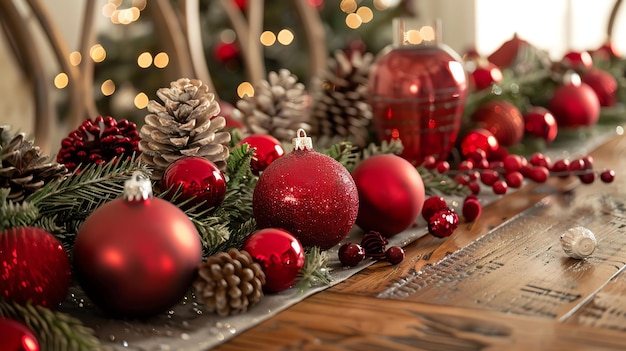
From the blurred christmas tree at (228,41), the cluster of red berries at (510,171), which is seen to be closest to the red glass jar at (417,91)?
the cluster of red berries at (510,171)

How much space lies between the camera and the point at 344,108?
125 cm

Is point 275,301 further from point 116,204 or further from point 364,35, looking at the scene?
point 364,35

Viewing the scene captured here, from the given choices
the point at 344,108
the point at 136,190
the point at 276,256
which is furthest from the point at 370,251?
the point at 344,108

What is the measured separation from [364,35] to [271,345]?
6.52 feet

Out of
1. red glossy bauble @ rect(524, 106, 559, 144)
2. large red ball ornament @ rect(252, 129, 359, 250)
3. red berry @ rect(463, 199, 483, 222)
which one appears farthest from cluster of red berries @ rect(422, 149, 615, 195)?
large red ball ornament @ rect(252, 129, 359, 250)

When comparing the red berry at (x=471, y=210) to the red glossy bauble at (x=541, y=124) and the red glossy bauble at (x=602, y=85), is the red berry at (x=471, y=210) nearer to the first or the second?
the red glossy bauble at (x=541, y=124)

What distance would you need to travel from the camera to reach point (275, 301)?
26.4 inches

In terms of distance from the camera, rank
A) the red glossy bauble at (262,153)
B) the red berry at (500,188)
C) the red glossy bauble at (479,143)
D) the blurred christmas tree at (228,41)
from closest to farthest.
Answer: the red glossy bauble at (262,153), the red berry at (500,188), the red glossy bauble at (479,143), the blurred christmas tree at (228,41)

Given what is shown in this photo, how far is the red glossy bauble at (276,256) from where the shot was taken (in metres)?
0.67

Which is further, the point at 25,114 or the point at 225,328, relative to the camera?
the point at 25,114

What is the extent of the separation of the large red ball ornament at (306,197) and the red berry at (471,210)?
0.21 meters

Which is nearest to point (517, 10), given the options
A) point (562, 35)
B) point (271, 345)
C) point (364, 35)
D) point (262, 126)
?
point (562, 35)

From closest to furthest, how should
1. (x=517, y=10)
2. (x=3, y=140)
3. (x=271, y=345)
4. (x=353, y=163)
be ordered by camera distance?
(x=271, y=345)
(x=3, y=140)
(x=353, y=163)
(x=517, y=10)

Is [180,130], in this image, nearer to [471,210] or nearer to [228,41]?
[471,210]
